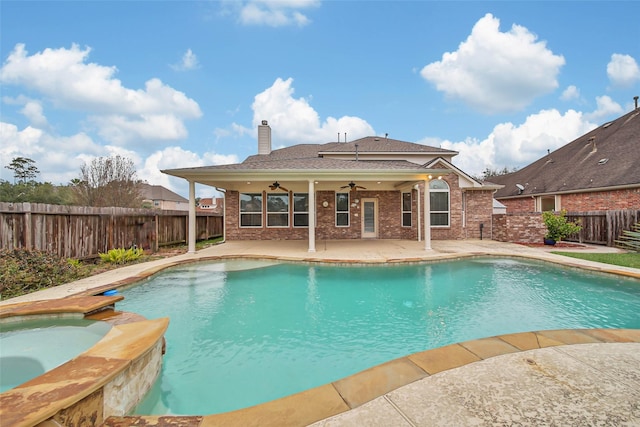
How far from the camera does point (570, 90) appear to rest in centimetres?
1584

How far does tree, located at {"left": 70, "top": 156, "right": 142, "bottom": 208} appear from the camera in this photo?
59.8 ft

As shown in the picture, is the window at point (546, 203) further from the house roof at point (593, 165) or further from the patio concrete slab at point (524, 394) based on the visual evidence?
the patio concrete slab at point (524, 394)

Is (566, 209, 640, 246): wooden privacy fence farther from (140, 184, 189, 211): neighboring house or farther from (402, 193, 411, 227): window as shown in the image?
(140, 184, 189, 211): neighboring house

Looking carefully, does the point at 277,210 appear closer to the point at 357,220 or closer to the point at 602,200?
the point at 357,220

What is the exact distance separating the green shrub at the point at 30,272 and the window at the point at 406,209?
1166 centimetres

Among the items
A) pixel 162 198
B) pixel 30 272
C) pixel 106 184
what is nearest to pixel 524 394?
pixel 30 272

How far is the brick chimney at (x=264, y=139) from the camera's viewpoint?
17.0 meters

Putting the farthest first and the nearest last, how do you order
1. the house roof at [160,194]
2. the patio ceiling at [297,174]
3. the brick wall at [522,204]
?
1. the house roof at [160,194]
2. the brick wall at [522,204]
3. the patio ceiling at [297,174]

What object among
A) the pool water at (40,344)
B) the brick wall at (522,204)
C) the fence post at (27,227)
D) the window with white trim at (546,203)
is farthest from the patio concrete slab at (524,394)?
the brick wall at (522,204)

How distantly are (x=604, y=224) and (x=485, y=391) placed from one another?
13.5 m

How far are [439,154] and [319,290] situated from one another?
11.9 metres

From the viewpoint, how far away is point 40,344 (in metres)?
3.03

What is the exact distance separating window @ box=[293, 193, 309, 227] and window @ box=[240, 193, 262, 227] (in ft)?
5.42

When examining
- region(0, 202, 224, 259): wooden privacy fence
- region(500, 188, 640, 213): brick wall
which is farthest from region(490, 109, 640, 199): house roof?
region(0, 202, 224, 259): wooden privacy fence
